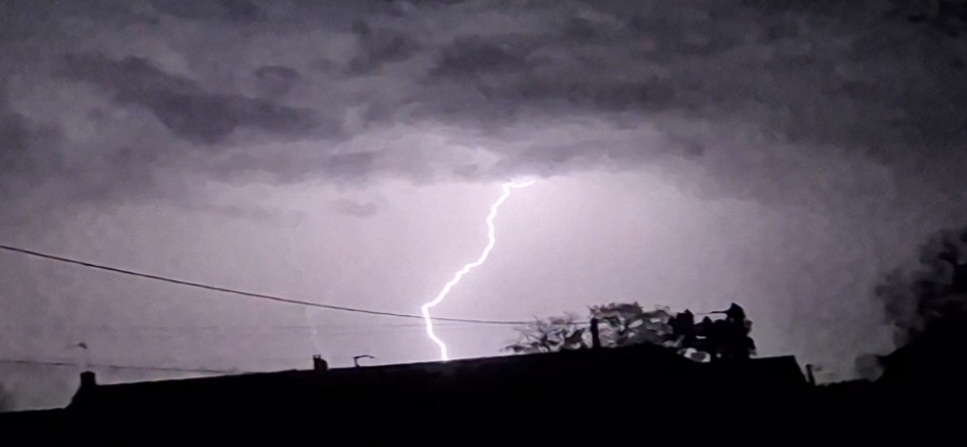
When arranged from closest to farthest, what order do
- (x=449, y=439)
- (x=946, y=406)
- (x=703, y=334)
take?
(x=449, y=439), (x=946, y=406), (x=703, y=334)

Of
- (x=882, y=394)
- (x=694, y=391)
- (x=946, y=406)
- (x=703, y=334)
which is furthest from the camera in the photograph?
(x=703, y=334)

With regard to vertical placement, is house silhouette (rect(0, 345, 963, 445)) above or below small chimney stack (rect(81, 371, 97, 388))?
below

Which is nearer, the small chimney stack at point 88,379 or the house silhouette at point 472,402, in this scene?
the house silhouette at point 472,402

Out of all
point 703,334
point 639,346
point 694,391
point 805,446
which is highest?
point 703,334

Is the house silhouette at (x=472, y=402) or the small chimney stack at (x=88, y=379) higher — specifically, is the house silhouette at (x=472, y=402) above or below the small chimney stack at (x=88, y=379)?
below

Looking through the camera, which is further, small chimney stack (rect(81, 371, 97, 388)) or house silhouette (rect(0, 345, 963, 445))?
small chimney stack (rect(81, 371, 97, 388))

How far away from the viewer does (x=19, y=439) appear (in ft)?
73.9

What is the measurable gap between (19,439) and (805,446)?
19.0 meters

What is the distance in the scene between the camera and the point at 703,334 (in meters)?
40.9

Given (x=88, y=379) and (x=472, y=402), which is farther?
(x=88, y=379)

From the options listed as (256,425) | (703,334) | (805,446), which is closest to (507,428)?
(256,425)

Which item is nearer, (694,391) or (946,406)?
(694,391)

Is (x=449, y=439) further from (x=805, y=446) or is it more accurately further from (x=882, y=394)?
(x=882, y=394)

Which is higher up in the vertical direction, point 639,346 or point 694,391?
point 639,346
